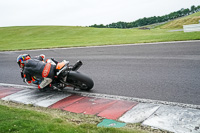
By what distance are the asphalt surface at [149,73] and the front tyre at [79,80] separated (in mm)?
326

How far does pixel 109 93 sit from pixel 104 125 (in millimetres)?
2055

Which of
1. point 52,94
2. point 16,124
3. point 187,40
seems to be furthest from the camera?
point 187,40

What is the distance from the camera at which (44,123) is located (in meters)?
3.99

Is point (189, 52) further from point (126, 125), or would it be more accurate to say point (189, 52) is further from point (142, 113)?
point (126, 125)

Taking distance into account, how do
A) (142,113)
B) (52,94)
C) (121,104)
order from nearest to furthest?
(142,113) < (121,104) < (52,94)

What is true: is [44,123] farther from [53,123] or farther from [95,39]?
[95,39]

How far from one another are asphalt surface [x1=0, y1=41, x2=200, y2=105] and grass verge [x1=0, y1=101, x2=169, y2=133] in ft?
5.34

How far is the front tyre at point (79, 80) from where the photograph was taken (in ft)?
19.4

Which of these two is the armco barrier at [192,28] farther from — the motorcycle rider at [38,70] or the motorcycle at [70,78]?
the motorcycle rider at [38,70]

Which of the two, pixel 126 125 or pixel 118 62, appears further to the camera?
pixel 118 62

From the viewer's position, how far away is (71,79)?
598cm

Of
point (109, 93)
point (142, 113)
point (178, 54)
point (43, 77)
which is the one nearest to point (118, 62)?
point (178, 54)

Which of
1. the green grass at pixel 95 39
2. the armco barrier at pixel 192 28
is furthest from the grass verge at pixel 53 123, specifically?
the armco barrier at pixel 192 28

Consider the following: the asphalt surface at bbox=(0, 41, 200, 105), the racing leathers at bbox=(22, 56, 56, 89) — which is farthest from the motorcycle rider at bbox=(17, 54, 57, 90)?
the asphalt surface at bbox=(0, 41, 200, 105)
